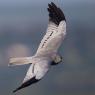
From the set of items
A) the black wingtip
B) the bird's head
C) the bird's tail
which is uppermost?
the black wingtip

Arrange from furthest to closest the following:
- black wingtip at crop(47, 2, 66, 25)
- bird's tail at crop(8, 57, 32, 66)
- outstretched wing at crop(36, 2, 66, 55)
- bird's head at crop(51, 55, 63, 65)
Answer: black wingtip at crop(47, 2, 66, 25) < outstretched wing at crop(36, 2, 66, 55) < bird's head at crop(51, 55, 63, 65) < bird's tail at crop(8, 57, 32, 66)

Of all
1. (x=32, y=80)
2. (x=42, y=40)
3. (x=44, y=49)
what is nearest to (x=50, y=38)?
(x=42, y=40)

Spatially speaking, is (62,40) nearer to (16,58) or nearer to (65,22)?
(65,22)

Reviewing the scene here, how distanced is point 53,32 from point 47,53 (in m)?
0.76

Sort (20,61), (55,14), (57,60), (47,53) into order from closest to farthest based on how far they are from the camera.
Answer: (20,61) → (57,60) → (47,53) → (55,14)

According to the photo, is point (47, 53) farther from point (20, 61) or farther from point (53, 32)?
point (53, 32)

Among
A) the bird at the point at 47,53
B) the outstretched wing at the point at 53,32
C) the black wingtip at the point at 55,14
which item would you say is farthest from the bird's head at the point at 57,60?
the black wingtip at the point at 55,14

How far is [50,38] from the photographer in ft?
12.0

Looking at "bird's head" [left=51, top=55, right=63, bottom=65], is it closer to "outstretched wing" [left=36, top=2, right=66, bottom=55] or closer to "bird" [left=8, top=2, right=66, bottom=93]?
"bird" [left=8, top=2, right=66, bottom=93]

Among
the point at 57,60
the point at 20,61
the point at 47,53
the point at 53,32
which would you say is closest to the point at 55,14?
the point at 53,32

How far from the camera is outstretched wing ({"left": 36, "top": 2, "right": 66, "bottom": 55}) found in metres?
3.31

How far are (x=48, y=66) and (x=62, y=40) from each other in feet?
2.28

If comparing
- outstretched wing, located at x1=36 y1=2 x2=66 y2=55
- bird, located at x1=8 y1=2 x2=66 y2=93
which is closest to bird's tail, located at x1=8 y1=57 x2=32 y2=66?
bird, located at x1=8 y1=2 x2=66 y2=93

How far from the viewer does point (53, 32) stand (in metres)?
3.89
